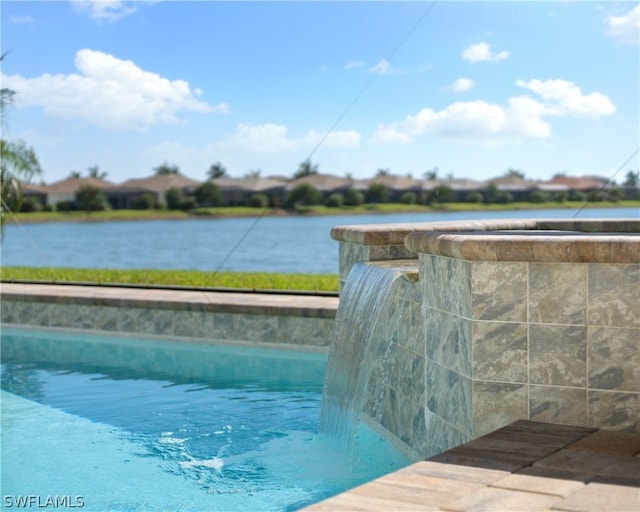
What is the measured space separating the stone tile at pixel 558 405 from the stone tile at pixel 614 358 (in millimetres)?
108

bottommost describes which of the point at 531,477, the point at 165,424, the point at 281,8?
the point at 165,424

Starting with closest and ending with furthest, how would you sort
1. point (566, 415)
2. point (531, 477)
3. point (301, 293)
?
point (531, 477), point (566, 415), point (301, 293)

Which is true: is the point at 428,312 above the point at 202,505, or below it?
above

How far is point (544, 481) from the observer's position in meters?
3.72

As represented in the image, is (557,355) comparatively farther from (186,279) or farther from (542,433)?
(186,279)

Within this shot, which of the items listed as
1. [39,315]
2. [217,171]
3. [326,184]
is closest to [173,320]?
[39,315]

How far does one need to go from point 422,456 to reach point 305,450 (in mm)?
1091

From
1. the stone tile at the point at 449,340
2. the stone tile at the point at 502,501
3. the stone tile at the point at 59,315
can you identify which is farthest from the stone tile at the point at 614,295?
the stone tile at the point at 59,315

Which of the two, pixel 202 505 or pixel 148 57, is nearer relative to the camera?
pixel 202 505

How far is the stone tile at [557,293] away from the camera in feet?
14.6

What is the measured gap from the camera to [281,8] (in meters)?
44.8

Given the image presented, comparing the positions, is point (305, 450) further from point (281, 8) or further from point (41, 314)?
point (281, 8)

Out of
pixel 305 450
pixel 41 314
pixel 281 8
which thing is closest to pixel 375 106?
pixel 281 8

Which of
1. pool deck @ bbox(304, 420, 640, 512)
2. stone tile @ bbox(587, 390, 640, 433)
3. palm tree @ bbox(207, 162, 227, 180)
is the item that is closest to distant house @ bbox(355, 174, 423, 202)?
palm tree @ bbox(207, 162, 227, 180)
